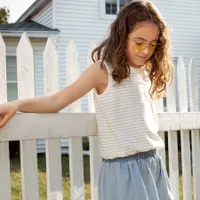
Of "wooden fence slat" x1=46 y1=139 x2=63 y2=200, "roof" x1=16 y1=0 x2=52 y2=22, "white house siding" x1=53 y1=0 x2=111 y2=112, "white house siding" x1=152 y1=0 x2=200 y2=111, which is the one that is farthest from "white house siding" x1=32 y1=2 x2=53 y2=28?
"wooden fence slat" x1=46 y1=139 x2=63 y2=200

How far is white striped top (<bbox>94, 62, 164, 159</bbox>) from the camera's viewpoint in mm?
2031

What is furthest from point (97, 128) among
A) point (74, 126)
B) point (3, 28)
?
point (3, 28)

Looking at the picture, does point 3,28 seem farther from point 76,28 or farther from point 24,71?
point 24,71

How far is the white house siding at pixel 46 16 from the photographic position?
39.0 ft

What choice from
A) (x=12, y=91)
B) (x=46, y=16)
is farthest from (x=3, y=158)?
(x=46, y=16)

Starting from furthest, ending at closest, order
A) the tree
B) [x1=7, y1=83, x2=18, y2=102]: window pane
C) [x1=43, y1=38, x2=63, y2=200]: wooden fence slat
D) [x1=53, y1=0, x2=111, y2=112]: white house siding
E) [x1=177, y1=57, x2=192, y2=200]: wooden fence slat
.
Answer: the tree < [x1=53, y1=0, x2=111, y2=112]: white house siding < [x1=7, y1=83, x2=18, y2=102]: window pane < [x1=177, y1=57, x2=192, y2=200]: wooden fence slat < [x1=43, y1=38, x2=63, y2=200]: wooden fence slat

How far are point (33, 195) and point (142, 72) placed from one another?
2.58ft

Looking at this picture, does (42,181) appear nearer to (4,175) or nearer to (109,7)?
(4,175)

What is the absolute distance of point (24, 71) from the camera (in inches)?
82.6

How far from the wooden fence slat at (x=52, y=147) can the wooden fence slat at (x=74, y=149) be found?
100 mm

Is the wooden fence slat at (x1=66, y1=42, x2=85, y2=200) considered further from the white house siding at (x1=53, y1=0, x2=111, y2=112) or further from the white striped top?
the white house siding at (x1=53, y1=0, x2=111, y2=112)

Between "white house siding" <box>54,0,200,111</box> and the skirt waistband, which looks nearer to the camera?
the skirt waistband

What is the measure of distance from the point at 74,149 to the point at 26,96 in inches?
15.5

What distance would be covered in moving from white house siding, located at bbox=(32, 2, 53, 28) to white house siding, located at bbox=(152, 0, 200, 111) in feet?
10.5
